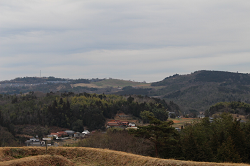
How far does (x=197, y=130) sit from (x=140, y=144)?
8.63m

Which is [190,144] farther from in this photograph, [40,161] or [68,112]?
[68,112]

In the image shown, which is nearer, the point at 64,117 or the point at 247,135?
the point at 247,135

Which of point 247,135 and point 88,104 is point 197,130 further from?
point 88,104

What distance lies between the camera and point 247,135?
3522 cm

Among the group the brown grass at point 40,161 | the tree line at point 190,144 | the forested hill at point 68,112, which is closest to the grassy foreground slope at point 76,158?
the brown grass at point 40,161

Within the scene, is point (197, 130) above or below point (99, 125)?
above

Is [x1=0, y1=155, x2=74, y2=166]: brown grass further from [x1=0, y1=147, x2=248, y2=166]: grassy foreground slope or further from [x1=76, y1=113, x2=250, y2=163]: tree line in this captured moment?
[x1=76, y1=113, x2=250, y2=163]: tree line

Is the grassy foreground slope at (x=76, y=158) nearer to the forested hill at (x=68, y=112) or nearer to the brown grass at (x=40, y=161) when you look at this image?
the brown grass at (x=40, y=161)

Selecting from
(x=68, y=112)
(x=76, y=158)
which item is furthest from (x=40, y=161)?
(x=68, y=112)

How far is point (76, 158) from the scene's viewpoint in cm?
2519

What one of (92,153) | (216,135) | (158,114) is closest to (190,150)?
(216,135)

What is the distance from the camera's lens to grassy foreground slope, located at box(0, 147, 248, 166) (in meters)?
20.7

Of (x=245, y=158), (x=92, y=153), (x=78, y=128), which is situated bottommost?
(x=78, y=128)

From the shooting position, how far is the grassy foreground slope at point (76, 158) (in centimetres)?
2073
